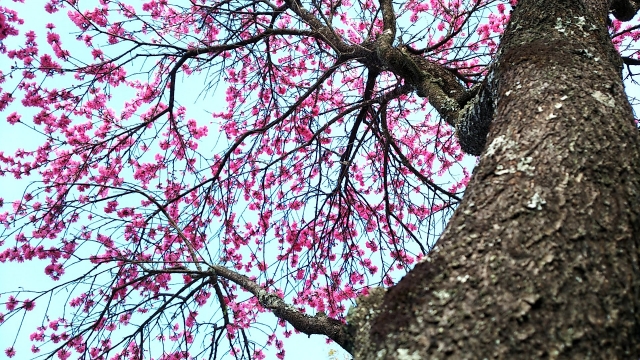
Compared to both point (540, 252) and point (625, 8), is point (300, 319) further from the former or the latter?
point (625, 8)

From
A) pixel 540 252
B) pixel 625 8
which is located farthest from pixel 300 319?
pixel 625 8

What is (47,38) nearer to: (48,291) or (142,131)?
(142,131)

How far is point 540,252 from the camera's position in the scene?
0.91 metres

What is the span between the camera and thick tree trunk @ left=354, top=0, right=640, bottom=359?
31.7 inches

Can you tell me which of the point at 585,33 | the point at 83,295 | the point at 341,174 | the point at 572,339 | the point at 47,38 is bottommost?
the point at 572,339

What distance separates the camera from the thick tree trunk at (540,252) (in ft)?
2.64

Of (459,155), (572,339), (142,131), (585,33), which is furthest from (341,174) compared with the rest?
(572,339)

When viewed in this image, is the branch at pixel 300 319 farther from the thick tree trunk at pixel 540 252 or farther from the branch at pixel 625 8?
the branch at pixel 625 8

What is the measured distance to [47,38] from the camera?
439 cm

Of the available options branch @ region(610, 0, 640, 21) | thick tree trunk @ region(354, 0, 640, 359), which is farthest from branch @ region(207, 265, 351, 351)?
branch @ region(610, 0, 640, 21)

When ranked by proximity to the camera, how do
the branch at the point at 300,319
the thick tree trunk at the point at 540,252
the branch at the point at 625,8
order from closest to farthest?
the thick tree trunk at the point at 540,252
the branch at the point at 300,319
the branch at the point at 625,8

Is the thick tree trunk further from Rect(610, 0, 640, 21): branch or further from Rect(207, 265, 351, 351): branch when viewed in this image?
Rect(610, 0, 640, 21): branch

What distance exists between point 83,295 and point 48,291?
2.44ft

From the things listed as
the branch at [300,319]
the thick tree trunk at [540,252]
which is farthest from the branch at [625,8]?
the branch at [300,319]
